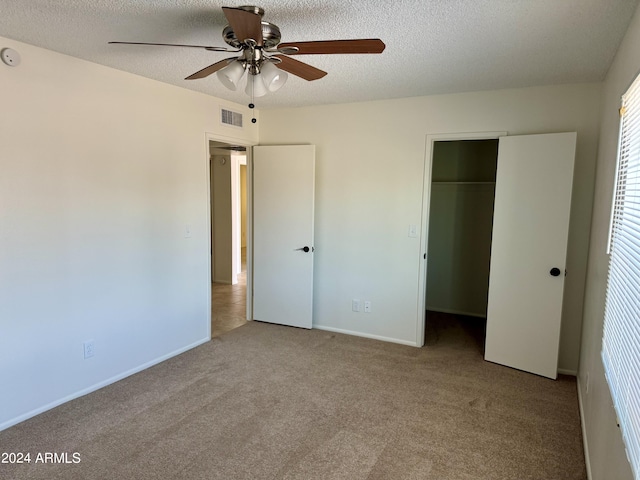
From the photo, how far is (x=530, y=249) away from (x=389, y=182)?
1394 millimetres

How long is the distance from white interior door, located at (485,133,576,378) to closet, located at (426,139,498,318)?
1496 millimetres

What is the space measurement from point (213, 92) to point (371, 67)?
5.26 feet

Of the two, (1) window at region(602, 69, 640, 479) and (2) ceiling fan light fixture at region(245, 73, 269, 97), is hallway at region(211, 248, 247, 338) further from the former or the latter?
(1) window at region(602, 69, 640, 479)

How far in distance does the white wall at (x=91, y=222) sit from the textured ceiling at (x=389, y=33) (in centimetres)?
31

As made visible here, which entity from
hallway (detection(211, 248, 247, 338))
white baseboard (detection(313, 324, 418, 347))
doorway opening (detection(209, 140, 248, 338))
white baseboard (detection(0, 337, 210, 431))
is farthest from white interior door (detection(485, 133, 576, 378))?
doorway opening (detection(209, 140, 248, 338))

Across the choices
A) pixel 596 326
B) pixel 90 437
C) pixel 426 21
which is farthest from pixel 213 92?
pixel 596 326

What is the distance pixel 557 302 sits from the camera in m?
3.18

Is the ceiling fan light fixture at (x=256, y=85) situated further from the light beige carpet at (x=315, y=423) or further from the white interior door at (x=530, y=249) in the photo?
the white interior door at (x=530, y=249)

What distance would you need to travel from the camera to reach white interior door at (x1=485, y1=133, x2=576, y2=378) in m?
3.11

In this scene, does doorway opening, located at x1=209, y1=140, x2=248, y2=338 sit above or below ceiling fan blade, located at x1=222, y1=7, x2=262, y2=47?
below

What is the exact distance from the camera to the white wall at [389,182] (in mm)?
3217

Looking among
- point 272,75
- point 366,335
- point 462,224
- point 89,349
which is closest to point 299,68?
point 272,75

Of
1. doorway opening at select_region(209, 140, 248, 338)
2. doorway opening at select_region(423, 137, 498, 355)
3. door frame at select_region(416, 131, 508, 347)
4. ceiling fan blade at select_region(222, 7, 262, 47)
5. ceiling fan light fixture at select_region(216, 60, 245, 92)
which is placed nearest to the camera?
ceiling fan blade at select_region(222, 7, 262, 47)

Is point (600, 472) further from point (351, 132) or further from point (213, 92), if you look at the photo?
point (213, 92)
